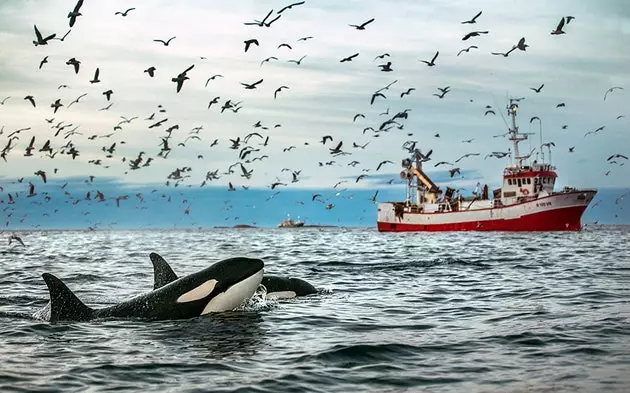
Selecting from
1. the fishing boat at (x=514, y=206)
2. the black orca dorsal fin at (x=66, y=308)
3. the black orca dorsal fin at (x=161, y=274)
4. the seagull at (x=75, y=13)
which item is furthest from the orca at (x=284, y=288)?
the fishing boat at (x=514, y=206)

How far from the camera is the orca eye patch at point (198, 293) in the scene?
12.9 meters

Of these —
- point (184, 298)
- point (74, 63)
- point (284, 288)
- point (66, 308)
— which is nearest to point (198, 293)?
point (184, 298)

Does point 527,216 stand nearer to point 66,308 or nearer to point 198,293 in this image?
point 198,293

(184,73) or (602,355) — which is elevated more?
(184,73)

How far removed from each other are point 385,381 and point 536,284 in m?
12.1

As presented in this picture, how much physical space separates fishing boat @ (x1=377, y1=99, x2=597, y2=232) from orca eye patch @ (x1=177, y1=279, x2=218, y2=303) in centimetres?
6564

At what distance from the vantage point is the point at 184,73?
85.7ft

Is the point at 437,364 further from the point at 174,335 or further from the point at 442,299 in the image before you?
the point at 442,299

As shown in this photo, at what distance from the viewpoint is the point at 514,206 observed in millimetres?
83062

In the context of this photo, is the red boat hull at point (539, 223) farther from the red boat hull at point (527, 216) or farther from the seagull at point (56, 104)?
the seagull at point (56, 104)

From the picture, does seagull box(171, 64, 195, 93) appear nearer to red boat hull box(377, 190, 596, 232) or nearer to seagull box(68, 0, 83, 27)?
seagull box(68, 0, 83, 27)

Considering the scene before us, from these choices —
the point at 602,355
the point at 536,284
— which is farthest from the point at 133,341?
the point at 536,284

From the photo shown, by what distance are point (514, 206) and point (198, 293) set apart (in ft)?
245

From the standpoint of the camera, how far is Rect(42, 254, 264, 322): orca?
41.9 ft
